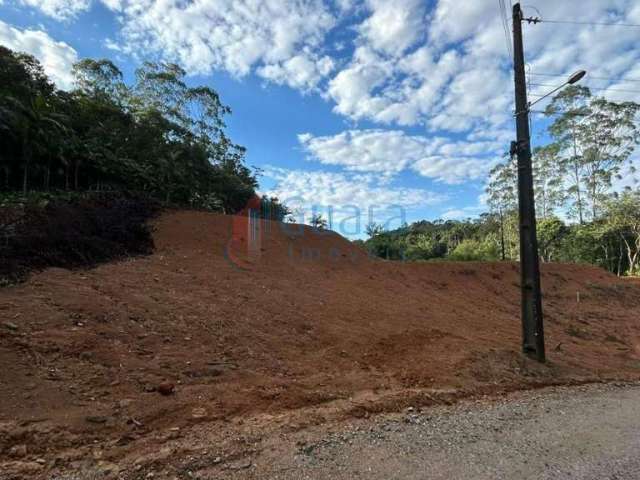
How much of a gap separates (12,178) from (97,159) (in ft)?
8.88

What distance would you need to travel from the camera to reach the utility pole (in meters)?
5.61

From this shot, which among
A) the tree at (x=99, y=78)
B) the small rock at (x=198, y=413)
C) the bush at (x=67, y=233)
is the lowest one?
the small rock at (x=198, y=413)

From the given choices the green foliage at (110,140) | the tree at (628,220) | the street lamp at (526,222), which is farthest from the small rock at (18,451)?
the tree at (628,220)

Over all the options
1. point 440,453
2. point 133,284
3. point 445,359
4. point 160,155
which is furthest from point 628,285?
Result: point 160,155

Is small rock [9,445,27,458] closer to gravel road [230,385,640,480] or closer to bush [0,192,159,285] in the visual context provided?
gravel road [230,385,640,480]

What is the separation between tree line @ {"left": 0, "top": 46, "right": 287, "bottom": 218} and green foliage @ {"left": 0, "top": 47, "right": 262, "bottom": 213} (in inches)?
1.2

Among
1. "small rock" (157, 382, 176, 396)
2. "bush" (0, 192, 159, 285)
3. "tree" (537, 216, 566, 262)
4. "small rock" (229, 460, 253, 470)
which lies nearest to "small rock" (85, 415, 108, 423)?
"small rock" (157, 382, 176, 396)

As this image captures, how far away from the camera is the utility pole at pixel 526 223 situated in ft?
18.4

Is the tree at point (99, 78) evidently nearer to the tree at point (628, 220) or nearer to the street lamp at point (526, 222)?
the street lamp at point (526, 222)

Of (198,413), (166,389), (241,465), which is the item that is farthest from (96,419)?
(241,465)

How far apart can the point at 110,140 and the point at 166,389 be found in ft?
46.2

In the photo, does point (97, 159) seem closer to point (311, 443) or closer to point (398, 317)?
point (398, 317)

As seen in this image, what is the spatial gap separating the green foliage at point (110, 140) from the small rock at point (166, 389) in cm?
938

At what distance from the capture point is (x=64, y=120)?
1196 cm
